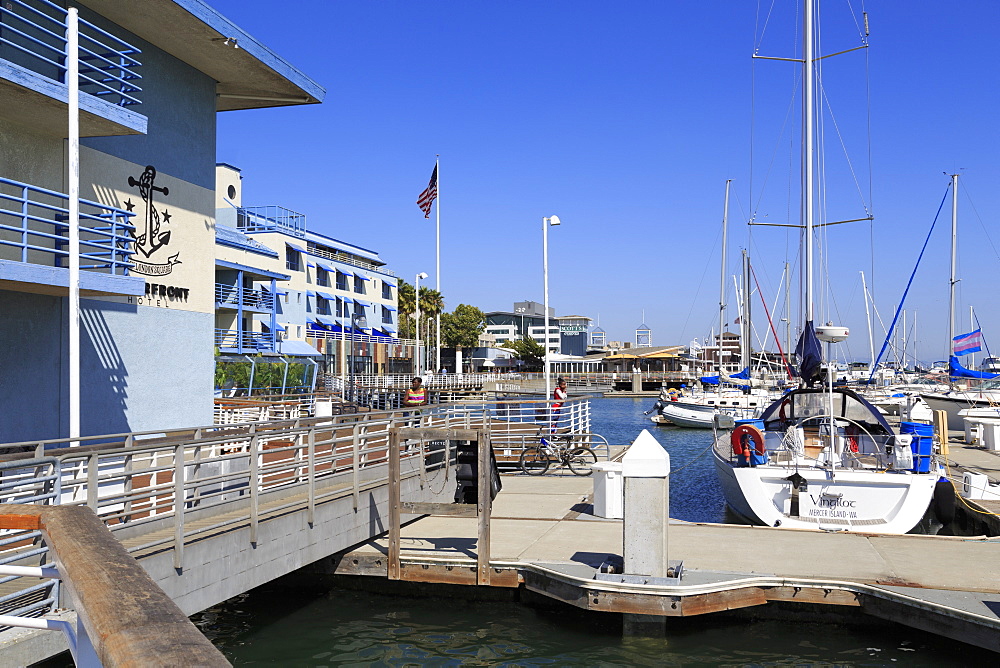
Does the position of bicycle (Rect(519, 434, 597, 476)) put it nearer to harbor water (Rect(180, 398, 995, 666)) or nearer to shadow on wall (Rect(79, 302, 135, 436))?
harbor water (Rect(180, 398, 995, 666))

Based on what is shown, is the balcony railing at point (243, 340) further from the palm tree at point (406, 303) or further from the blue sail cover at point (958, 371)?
the palm tree at point (406, 303)

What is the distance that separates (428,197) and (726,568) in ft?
103

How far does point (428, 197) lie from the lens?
40.3 meters

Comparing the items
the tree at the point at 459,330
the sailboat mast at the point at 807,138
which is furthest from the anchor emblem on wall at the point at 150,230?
the tree at the point at 459,330

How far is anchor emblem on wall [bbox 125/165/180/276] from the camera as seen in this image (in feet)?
49.6

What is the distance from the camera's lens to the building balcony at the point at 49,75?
1138 cm

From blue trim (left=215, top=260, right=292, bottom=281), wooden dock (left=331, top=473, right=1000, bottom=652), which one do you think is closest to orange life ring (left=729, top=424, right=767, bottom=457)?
wooden dock (left=331, top=473, right=1000, bottom=652)

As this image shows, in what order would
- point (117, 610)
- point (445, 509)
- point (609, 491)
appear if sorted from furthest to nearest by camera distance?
point (609, 491) → point (445, 509) → point (117, 610)

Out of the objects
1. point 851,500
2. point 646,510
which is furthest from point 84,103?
point 851,500

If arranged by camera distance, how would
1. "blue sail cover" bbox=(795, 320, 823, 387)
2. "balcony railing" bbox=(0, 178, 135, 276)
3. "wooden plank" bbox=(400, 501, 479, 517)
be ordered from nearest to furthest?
"wooden plank" bbox=(400, 501, 479, 517)
"balcony railing" bbox=(0, 178, 135, 276)
"blue sail cover" bbox=(795, 320, 823, 387)

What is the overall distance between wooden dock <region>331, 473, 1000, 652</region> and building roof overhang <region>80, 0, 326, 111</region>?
31.2 ft

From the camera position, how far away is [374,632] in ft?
37.6

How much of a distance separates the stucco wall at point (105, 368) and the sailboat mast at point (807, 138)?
17195 mm

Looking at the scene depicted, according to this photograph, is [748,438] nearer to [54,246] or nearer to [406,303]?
[54,246]
